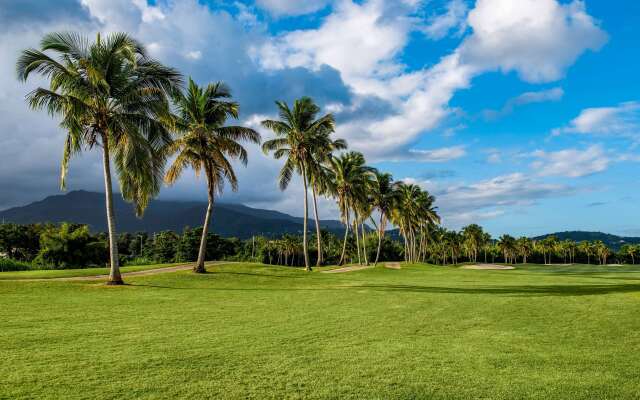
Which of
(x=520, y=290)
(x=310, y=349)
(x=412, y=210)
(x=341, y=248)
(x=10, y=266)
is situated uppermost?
(x=412, y=210)

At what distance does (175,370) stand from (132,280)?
638 inches

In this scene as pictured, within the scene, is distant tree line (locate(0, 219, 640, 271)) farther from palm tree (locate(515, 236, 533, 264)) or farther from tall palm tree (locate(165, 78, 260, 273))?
tall palm tree (locate(165, 78, 260, 273))

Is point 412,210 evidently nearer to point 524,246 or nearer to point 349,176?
point 349,176

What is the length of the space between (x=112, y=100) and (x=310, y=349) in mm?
17082

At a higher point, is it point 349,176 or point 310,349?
point 349,176

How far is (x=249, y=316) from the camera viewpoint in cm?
1209

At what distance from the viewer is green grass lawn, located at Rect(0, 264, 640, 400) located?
5.98m

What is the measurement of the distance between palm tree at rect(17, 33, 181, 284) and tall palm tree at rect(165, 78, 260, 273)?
14.9ft

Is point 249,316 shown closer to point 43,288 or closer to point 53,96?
point 43,288

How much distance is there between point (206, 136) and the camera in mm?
26609

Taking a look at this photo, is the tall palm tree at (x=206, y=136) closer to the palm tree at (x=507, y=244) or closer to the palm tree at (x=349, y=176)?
the palm tree at (x=349, y=176)

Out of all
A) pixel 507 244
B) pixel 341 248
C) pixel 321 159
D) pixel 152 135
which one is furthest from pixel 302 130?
pixel 507 244

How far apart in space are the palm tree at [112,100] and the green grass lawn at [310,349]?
6939 mm

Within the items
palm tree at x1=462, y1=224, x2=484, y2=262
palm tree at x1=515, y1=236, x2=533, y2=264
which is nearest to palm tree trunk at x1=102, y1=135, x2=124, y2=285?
palm tree at x1=462, y1=224, x2=484, y2=262
